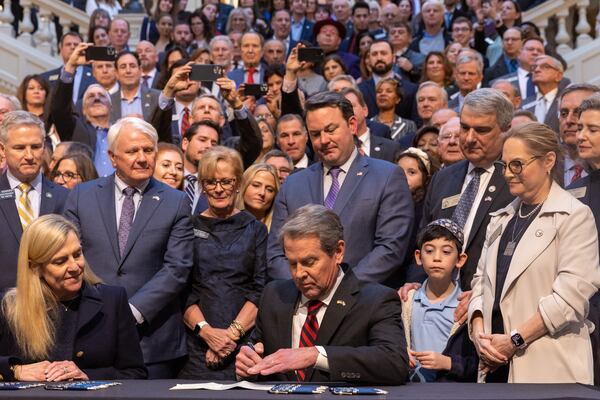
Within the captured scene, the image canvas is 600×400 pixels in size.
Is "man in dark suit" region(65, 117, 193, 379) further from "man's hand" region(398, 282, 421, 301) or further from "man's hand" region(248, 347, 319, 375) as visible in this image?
"man's hand" region(248, 347, 319, 375)

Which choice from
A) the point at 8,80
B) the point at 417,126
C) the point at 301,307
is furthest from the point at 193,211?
the point at 8,80

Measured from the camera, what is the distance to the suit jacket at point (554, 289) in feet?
15.7

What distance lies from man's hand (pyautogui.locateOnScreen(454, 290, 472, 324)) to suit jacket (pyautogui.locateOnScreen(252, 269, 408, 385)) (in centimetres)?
102

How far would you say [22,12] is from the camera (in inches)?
578

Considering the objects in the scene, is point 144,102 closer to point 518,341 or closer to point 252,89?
point 252,89

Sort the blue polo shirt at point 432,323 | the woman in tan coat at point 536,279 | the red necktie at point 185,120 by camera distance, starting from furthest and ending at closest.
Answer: the red necktie at point 185,120, the blue polo shirt at point 432,323, the woman in tan coat at point 536,279

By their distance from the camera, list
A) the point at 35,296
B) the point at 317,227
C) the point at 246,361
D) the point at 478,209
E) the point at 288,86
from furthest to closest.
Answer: the point at 288,86 → the point at 478,209 → the point at 35,296 → the point at 317,227 → the point at 246,361

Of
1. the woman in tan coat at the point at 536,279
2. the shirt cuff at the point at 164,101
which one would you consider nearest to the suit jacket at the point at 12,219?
the shirt cuff at the point at 164,101

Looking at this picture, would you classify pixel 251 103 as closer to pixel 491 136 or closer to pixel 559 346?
pixel 491 136

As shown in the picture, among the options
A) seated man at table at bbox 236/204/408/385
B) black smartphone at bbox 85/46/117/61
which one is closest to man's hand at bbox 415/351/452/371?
seated man at table at bbox 236/204/408/385

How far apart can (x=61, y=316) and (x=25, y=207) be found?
1.75m

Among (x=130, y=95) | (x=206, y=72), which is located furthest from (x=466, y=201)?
(x=130, y=95)

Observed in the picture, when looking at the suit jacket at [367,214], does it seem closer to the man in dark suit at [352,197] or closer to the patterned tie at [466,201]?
the man in dark suit at [352,197]

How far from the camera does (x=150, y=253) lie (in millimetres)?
6000
